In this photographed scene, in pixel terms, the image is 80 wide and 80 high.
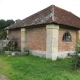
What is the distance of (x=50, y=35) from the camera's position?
1338 centimetres

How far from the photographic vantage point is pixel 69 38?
52.2 feet

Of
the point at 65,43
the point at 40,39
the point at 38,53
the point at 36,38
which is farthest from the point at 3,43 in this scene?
the point at 65,43

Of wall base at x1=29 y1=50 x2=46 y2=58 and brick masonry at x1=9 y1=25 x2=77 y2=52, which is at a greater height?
brick masonry at x1=9 y1=25 x2=77 y2=52

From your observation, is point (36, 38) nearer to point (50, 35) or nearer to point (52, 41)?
point (50, 35)

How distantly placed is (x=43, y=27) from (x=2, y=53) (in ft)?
18.6

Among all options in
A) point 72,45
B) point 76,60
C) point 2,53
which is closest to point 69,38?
point 72,45

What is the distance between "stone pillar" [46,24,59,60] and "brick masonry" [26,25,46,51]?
0.75 metres

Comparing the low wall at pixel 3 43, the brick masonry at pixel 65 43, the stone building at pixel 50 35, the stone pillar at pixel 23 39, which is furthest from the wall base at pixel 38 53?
the low wall at pixel 3 43

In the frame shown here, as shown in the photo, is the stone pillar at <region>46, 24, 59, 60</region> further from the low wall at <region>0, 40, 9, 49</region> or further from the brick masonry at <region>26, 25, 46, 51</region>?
the low wall at <region>0, 40, 9, 49</region>

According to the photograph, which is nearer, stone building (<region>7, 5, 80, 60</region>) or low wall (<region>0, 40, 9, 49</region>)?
stone building (<region>7, 5, 80, 60</region>)

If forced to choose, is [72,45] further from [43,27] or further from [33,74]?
[33,74]

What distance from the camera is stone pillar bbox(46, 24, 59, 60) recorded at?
43.4 feet

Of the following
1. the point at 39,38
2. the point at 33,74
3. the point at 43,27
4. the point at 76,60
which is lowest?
the point at 33,74

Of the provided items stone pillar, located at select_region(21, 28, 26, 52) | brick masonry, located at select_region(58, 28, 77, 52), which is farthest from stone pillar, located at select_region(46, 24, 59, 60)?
stone pillar, located at select_region(21, 28, 26, 52)
